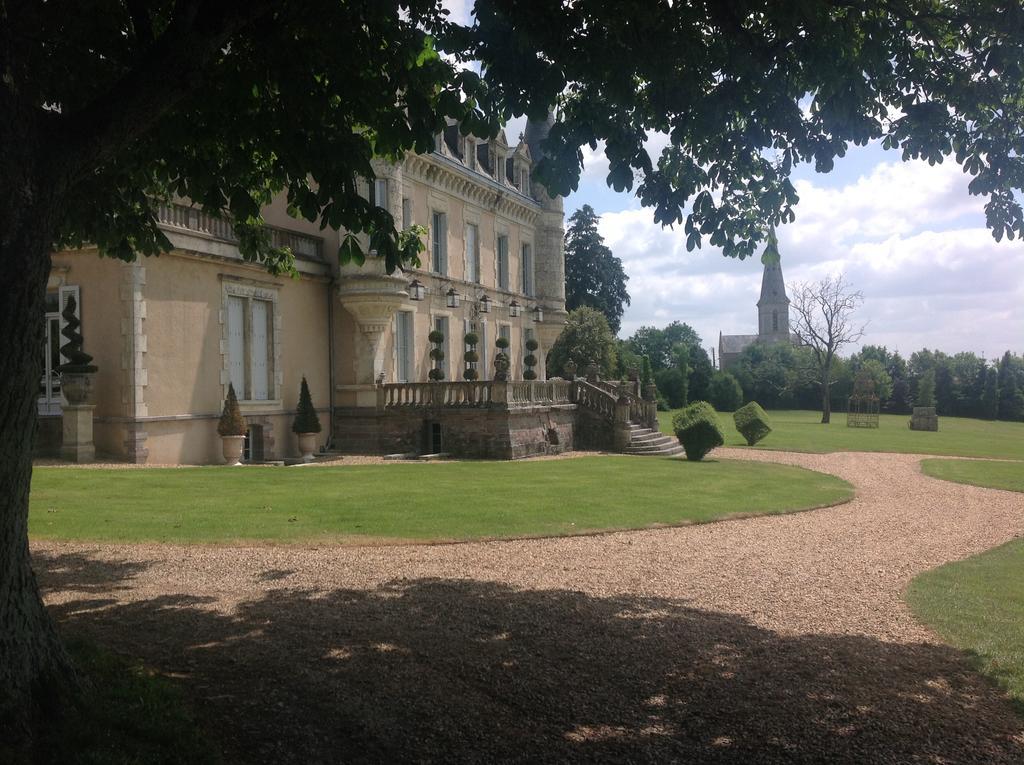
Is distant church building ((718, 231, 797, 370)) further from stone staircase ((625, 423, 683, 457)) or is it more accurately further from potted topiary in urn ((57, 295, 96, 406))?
potted topiary in urn ((57, 295, 96, 406))

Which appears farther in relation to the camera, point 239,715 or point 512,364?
point 512,364

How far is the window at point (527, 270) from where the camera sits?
3222 cm

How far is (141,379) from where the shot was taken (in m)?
16.9

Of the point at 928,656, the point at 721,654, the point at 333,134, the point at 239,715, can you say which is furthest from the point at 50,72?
the point at 928,656

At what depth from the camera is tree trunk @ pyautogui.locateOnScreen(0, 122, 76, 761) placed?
146 inches

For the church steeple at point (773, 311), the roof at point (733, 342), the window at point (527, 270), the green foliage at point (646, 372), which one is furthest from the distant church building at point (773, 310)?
the window at point (527, 270)

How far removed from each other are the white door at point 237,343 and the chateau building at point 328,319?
48mm

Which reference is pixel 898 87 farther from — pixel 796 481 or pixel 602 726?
pixel 796 481

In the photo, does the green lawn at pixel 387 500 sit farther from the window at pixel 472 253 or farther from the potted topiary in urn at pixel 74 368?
the window at pixel 472 253

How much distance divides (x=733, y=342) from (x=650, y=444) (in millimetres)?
93765

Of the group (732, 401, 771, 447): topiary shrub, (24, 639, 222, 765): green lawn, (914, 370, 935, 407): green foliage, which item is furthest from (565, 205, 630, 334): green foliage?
(24, 639, 222, 765): green lawn

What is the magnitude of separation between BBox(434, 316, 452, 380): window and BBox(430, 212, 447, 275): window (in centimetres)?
152

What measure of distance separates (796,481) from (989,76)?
1288 cm

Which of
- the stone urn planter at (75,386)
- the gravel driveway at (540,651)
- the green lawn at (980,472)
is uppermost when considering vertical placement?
the stone urn planter at (75,386)
